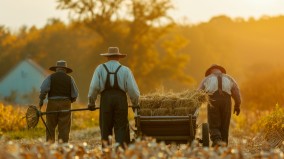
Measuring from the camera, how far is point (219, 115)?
1466 cm

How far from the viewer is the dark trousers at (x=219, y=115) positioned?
14484 millimetres

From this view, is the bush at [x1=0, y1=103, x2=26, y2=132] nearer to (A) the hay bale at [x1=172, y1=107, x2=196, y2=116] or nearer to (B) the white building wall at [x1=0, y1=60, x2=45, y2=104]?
(A) the hay bale at [x1=172, y1=107, x2=196, y2=116]

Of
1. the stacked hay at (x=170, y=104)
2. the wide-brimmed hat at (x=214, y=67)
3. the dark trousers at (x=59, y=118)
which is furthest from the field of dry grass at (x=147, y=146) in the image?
the wide-brimmed hat at (x=214, y=67)

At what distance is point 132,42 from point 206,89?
4094 cm

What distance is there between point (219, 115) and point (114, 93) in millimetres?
2514

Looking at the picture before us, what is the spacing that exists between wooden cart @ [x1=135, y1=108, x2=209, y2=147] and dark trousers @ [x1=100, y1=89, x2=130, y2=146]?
0.53 m

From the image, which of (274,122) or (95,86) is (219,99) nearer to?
(274,122)

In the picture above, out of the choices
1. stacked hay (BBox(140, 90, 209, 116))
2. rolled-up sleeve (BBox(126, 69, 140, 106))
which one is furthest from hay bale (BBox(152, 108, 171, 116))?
rolled-up sleeve (BBox(126, 69, 140, 106))

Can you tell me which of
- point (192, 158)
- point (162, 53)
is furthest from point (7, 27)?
point (192, 158)

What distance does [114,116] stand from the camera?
531 inches

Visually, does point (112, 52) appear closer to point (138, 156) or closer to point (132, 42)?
point (138, 156)

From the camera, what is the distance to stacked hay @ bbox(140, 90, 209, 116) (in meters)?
12.9

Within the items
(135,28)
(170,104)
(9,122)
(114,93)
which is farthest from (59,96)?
(135,28)

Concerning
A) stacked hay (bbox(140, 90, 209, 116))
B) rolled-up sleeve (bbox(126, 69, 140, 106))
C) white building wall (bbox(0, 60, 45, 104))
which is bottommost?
stacked hay (bbox(140, 90, 209, 116))
